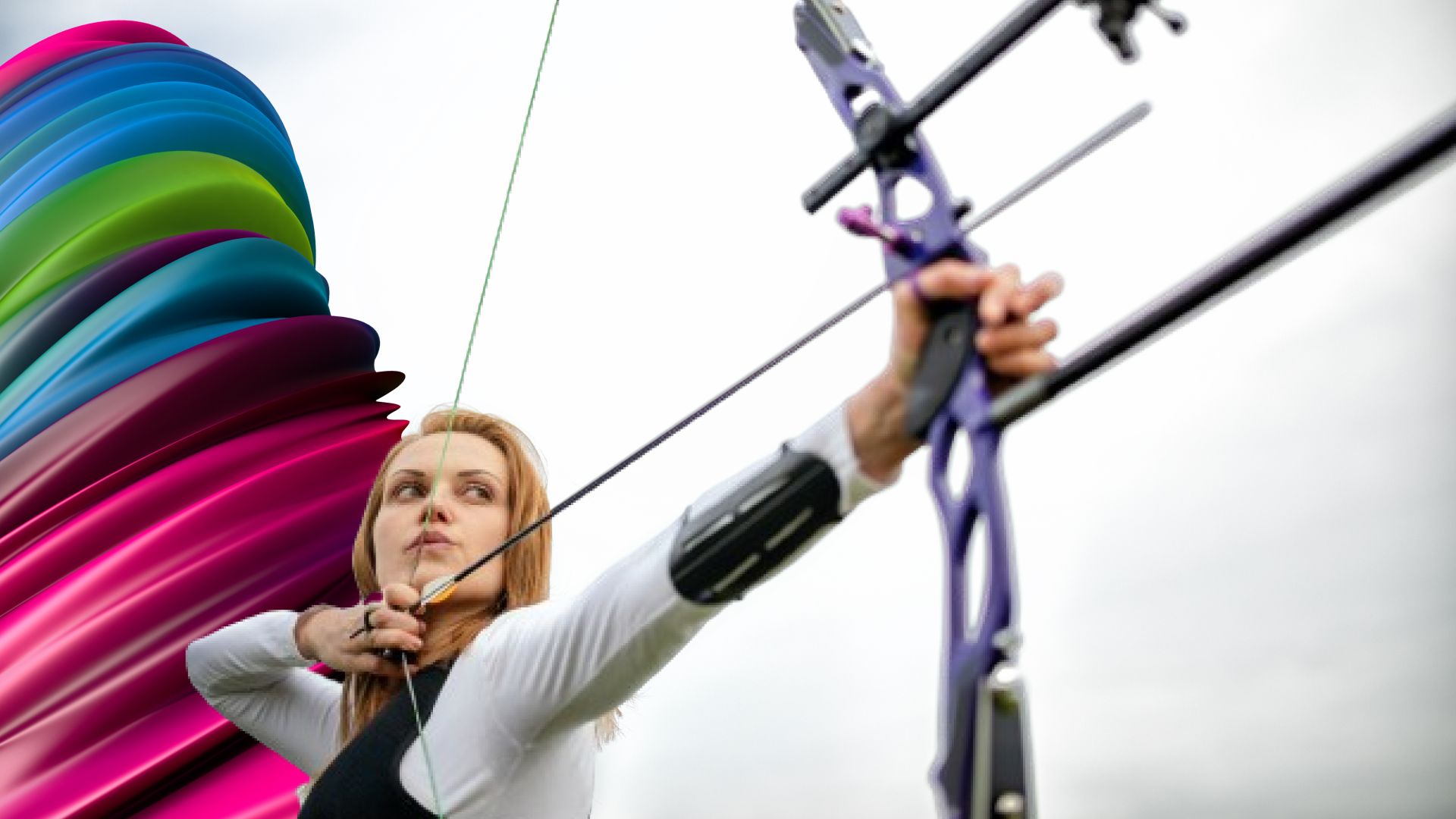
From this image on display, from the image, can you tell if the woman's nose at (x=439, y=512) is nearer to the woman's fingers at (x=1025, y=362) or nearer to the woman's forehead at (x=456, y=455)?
the woman's forehead at (x=456, y=455)

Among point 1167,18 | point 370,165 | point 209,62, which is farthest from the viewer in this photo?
point 209,62

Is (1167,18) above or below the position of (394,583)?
above

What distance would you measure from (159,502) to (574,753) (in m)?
1.35

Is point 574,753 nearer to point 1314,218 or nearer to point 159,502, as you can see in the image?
point 1314,218

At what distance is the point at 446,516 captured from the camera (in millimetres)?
1675

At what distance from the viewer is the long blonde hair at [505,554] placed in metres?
1.62

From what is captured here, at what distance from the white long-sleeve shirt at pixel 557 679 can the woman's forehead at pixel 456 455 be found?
1.01 feet

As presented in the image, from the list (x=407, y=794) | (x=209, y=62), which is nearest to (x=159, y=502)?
(x=209, y=62)

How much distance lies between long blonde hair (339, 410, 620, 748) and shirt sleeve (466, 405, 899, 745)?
0.66 ft

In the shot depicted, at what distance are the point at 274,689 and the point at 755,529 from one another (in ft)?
3.82

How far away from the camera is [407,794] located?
4.61 feet

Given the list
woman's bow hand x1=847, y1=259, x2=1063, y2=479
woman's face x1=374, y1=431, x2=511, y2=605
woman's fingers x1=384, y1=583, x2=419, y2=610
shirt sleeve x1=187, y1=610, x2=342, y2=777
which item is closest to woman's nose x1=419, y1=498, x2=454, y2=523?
woman's face x1=374, y1=431, x2=511, y2=605

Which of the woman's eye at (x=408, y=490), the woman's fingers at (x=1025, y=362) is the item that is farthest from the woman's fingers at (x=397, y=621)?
the woman's fingers at (x=1025, y=362)

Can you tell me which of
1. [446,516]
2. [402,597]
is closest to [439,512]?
[446,516]
